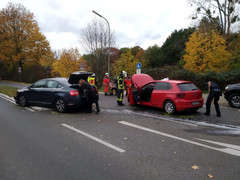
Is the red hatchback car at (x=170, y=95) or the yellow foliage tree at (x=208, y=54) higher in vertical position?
the yellow foliage tree at (x=208, y=54)

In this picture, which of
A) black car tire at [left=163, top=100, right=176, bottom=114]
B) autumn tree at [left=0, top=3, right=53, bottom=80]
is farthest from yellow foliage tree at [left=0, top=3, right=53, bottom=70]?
black car tire at [left=163, top=100, right=176, bottom=114]

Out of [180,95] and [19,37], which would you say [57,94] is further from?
[19,37]

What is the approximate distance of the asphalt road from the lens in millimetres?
3244

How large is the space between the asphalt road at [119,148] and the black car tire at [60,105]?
84 centimetres

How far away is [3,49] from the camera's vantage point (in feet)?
116

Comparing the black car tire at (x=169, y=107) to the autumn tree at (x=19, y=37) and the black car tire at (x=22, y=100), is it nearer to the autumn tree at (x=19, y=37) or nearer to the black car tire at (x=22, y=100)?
the black car tire at (x=22, y=100)

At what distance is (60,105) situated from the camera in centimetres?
804

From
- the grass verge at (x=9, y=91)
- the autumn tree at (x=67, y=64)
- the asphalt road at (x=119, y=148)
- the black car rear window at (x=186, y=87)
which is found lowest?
the asphalt road at (x=119, y=148)

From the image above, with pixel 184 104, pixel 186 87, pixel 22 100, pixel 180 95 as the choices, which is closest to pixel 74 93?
pixel 22 100

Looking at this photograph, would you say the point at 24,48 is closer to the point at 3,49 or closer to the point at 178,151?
the point at 3,49

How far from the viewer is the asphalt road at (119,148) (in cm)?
324

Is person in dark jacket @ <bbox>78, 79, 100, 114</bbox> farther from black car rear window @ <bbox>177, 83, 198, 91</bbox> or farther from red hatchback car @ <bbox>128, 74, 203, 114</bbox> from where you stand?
black car rear window @ <bbox>177, 83, 198, 91</bbox>

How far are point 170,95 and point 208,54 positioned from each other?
14.6m

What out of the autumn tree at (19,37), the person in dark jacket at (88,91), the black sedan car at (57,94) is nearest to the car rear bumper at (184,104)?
the person in dark jacket at (88,91)
